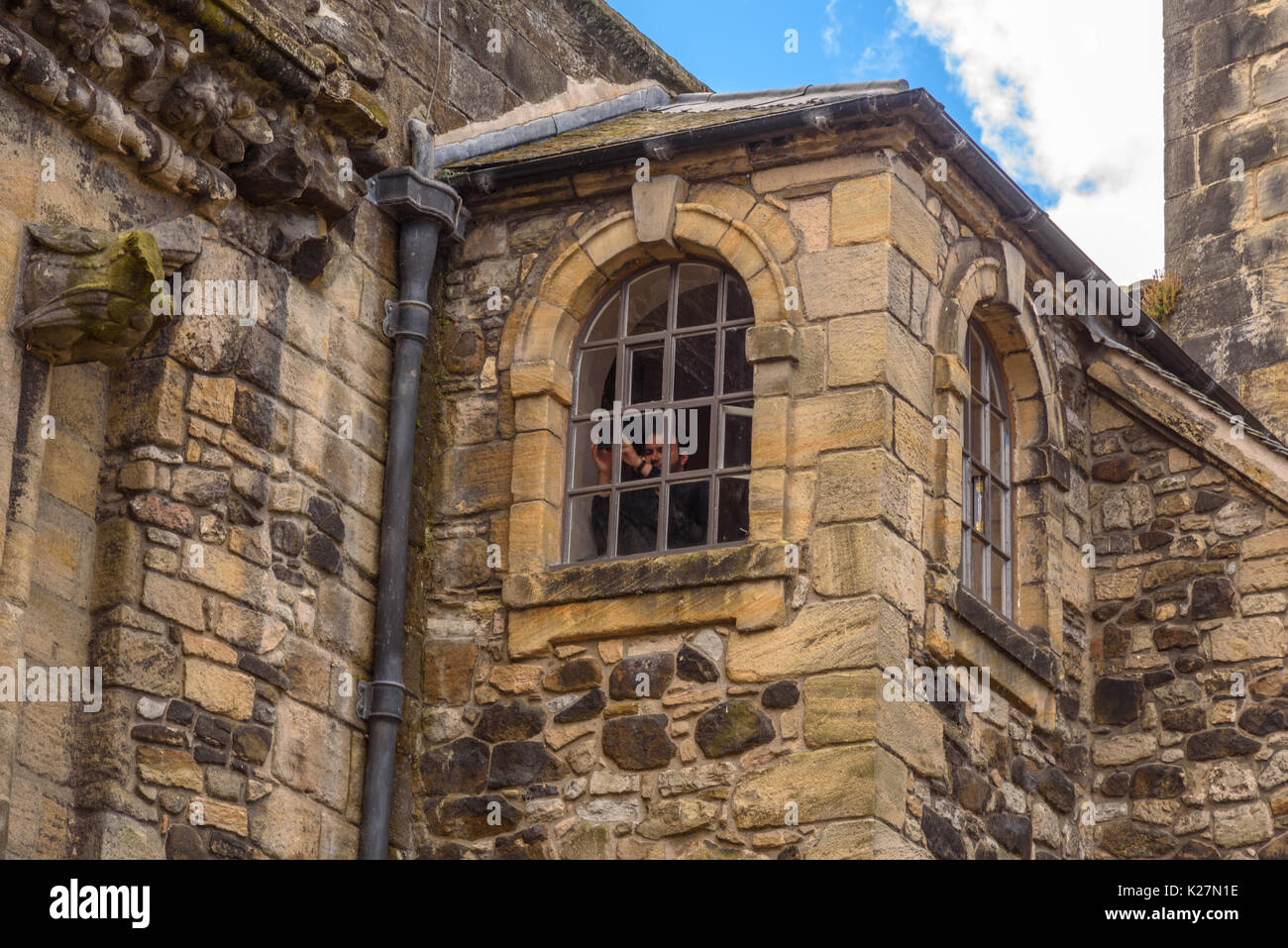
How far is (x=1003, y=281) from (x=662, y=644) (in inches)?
93.1

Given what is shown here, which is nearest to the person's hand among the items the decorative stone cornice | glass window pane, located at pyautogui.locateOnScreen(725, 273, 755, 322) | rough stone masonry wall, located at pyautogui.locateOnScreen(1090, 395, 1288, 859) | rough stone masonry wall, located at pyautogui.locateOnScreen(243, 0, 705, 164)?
glass window pane, located at pyautogui.locateOnScreen(725, 273, 755, 322)

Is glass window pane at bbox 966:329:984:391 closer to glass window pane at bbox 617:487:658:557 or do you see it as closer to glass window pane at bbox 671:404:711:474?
glass window pane at bbox 671:404:711:474

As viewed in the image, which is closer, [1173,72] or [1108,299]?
[1108,299]

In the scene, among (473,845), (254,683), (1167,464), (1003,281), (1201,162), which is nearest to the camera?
(254,683)

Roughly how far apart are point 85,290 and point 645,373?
2.69 m

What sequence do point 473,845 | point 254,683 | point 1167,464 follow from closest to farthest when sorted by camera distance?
point 254,683 → point 473,845 → point 1167,464

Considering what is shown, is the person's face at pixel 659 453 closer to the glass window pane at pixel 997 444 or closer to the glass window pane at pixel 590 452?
the glass window pane at pixel 590 452

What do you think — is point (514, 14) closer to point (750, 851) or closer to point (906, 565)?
point (906, 565)

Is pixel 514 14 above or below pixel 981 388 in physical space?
above

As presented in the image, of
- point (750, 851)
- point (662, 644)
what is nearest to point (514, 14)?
point (662, 644)

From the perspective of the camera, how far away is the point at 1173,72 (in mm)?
13016

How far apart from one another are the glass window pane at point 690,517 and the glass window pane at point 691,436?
10cm

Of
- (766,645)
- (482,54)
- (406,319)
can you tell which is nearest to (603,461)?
(406,319)

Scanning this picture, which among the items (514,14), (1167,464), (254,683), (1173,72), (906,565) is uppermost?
(1173,72)
